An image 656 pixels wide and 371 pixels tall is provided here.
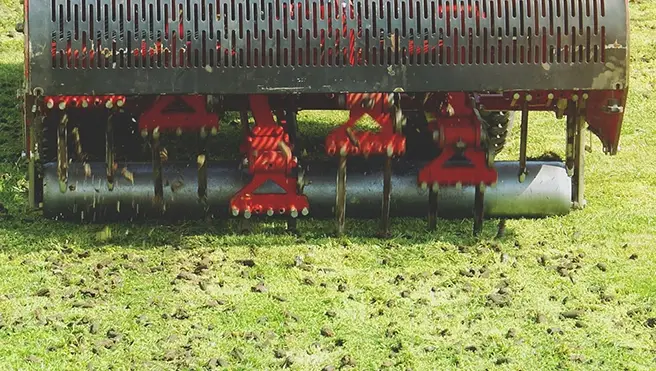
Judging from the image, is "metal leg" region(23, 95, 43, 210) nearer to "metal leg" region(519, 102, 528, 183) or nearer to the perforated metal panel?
the perforated metal panel

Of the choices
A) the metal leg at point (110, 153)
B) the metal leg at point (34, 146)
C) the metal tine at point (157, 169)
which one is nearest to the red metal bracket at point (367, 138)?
the metal tine at point (157, 169)

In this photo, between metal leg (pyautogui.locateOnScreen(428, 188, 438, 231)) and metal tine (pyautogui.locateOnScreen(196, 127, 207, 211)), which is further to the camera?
metal leg (pyautogui.locateOnScreen(428, 188, 438, 231))

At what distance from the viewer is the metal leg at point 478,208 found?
785 cm

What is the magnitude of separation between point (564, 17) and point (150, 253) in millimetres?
2972

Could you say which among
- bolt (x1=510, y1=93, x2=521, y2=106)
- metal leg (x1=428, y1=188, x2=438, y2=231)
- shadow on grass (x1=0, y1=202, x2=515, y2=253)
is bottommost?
Answer: shadow on grass (x1=0, y1=202, x2=515, y2=253)

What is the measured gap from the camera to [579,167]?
8.22m

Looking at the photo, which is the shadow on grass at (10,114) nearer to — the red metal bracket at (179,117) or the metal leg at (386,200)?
the red metal bracket at (179,117)

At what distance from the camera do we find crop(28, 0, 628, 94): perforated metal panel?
736 cm

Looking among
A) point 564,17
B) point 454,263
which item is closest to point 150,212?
point 454,263

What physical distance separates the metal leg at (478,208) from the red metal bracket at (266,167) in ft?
3.67

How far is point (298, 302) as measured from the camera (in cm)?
668

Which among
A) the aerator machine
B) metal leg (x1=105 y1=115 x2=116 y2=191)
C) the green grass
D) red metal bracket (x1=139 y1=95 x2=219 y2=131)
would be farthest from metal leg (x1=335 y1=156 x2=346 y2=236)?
metal leg (x1=105 y1=115 x2=116 y2=191)

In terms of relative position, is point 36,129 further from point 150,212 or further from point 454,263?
point 454,263

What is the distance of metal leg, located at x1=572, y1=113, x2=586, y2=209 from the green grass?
0.10 m
